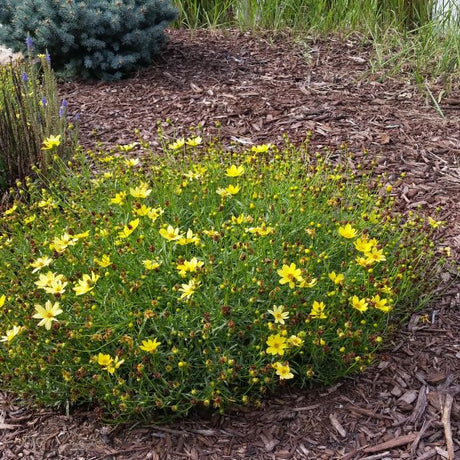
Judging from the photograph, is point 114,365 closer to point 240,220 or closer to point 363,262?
point 240,220

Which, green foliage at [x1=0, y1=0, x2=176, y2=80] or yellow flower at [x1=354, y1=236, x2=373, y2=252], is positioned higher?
green foliage at [x1=0, y1=0, x2=176, y2=80]

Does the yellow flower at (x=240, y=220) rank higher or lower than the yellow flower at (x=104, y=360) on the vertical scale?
higher

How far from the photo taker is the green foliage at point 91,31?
5.98 m

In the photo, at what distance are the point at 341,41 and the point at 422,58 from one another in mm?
1152

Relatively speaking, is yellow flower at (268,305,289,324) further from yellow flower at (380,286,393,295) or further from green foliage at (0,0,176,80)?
green foliage at (0,0,176,80)

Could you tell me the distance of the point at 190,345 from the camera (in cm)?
268

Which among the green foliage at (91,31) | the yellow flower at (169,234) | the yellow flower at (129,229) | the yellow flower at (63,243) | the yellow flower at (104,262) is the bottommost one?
the yellow flower at (104,262)

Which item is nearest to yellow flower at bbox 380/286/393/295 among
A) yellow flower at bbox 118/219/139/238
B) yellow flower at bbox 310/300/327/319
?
yellow flower at bbox 310/300/327/319

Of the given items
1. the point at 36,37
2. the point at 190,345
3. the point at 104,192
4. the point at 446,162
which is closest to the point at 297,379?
the point at 190,345

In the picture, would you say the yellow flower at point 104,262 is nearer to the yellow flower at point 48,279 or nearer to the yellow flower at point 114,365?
the yellow flower at point 48,279

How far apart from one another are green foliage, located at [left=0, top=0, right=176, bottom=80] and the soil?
0.21m

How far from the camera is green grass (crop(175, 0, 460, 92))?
5844 mm

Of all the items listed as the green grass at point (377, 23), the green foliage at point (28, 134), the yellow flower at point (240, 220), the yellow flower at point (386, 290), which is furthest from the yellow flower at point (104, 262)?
the green grass at point (377, 23)

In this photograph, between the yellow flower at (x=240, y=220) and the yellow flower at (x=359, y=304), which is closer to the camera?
the yellow flower at (x=359, y=304)
